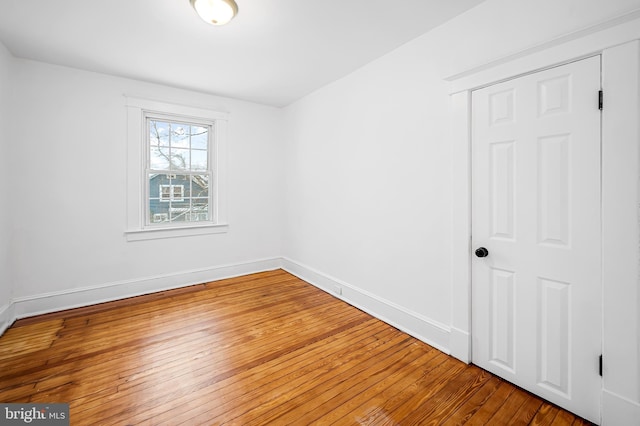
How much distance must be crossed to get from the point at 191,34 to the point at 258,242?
3.01 meters

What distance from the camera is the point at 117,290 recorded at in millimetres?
3471

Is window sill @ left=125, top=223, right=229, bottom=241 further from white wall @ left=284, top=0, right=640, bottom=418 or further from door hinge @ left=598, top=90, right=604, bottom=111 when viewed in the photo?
door hinge @ left=598, top=90, right=604, bottom=111

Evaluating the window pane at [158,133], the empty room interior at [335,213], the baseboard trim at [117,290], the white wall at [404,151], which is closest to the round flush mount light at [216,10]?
the empty room interior at [335,213]

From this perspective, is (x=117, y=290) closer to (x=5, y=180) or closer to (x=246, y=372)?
(x=5, y=180)

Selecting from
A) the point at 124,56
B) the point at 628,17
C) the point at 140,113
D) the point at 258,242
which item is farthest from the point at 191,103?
the point at 628,17

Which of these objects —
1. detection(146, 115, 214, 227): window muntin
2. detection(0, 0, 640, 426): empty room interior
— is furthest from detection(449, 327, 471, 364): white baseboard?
detection(146, 115, 214, 227): window muntin

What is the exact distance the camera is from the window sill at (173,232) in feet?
11.8

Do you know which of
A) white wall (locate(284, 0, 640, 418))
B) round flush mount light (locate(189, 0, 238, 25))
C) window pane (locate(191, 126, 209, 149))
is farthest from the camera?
window pane (locate(191, 126, 209, 149))

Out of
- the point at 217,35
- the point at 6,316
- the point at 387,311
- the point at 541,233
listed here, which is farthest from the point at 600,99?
the point at 6,316

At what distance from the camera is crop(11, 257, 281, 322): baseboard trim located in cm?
302

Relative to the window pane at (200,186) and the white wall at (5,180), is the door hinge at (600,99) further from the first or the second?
the white wall at (5,180)

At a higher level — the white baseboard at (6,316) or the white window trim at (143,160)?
the white window trim at (143,160)

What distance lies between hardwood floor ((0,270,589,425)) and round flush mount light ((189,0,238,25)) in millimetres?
2694

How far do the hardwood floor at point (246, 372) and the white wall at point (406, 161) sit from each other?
1.37 feet
